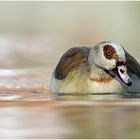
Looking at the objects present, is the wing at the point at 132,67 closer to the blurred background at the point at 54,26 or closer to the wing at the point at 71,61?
the wing at the point at 71,61

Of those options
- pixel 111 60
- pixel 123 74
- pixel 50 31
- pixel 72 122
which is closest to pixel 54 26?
pixel 50 31

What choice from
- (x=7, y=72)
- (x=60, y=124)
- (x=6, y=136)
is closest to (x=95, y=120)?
(x=60, y=124)

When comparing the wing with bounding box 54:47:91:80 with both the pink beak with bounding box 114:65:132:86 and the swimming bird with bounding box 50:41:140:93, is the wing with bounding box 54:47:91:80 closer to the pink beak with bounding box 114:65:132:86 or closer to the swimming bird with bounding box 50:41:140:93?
the swimming bird with bounding box 50:41:140:93

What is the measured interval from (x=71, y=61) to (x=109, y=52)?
8.2 inches

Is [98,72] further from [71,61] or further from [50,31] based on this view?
[50,31]

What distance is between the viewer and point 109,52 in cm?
344

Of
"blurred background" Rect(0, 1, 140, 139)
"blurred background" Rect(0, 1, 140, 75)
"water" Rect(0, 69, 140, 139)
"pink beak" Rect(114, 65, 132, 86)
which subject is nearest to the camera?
"water" Rect(0, 69, 140, 139)

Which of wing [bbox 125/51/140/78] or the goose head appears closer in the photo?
the goose head

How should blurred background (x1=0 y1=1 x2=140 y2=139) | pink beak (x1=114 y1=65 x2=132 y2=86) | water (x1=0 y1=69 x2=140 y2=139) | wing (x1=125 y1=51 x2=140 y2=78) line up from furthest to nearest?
blurred background (x1=0 y1=1 x2=140 y2=139), wing (x1=125 y1=51 x2=140 y2=78), pink beak (x1=114 y1=65 x2=132 y2=86), water (x1=0 y1=69 x2=140 y2=139)

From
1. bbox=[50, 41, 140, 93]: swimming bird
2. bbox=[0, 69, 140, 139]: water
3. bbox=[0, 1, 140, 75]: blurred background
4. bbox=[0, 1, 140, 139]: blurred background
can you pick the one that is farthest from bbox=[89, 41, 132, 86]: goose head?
bbox=[0, 1, 140, 75]: blurred background

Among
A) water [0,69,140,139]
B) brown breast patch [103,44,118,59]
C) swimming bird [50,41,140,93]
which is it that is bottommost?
swimming bird [50,41,140,93]

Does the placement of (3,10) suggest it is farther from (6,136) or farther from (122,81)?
(6,136)

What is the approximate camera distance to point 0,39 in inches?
224

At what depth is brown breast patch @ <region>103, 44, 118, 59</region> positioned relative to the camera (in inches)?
134
